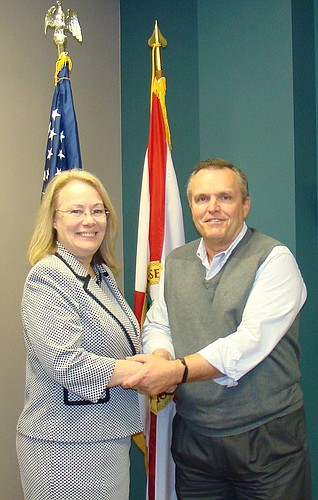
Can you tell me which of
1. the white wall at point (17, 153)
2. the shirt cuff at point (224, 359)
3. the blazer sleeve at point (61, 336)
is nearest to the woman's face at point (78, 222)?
the blazer sleeve at point (61, 336)

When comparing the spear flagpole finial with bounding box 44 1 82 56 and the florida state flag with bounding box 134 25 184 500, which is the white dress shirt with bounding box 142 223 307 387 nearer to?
the florida state flag with bounding box 134 25 184 500

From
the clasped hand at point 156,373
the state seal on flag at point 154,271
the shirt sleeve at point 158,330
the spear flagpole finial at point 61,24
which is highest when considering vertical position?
the spear flagpole finial at point 61,24

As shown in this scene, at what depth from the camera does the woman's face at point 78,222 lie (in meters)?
1.86

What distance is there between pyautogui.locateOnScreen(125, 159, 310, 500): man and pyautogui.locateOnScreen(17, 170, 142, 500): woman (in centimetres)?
11

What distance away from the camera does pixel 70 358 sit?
5.38 feet

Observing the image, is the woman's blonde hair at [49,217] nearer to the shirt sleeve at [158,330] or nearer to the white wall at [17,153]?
the shirt sleeve at [158,330]

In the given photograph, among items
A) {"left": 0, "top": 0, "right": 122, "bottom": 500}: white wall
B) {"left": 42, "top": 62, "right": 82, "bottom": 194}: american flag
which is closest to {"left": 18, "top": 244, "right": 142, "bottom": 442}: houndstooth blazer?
{"left": 42, "top": 62, "right": 82, "bottom": 194}: american flag

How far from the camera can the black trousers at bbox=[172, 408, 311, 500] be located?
183cm

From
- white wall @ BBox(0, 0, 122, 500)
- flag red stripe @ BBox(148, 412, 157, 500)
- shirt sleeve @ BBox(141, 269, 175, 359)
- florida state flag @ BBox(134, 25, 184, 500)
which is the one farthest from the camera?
white wall @ BBox(0, 0, 122, 500)

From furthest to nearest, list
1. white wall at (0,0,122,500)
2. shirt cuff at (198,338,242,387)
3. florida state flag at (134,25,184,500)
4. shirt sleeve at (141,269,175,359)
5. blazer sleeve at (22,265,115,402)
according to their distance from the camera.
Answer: white wall at (0,0,122,500)
florida state flag at (134,25,184,500)
shirt sleeve at (141,269,175,359)
shirt cuff at (198,338,242,387)
blazer sleeve at (22,265,115,402)

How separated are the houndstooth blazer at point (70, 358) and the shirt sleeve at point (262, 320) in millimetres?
312

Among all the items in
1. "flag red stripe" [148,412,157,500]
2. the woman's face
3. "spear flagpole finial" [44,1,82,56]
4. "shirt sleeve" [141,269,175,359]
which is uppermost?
"spear flagpole finial" [44,1,82,56]

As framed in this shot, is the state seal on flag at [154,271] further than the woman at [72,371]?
Yes

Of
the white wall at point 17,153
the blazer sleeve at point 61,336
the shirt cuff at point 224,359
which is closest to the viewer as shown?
the blazer sleeve at point 61,336
